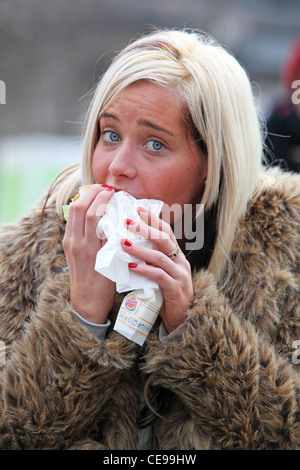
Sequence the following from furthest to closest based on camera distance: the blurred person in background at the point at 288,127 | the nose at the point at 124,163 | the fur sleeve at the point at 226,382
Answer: the blurred person in background at the point at 288,127
the nose at the point at 124,163
the fur sleeve at the point at 226,382

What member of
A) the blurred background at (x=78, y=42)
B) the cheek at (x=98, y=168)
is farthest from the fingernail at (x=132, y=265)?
the blurred background at (x=78, y=42)

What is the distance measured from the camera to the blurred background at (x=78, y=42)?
1168 cm

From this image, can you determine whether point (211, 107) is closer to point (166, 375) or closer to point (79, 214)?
point (79, 214)

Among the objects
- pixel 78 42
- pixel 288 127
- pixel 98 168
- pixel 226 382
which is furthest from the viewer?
pixel 78 42

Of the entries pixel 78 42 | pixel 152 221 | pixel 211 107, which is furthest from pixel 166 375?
pixel 78 42

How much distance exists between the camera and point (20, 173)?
5539 mm

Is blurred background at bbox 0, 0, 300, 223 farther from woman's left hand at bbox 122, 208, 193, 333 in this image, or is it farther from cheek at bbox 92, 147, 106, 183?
woman's left hand at bbox 122, 208, 193, 333

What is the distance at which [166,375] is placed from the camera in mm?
2199

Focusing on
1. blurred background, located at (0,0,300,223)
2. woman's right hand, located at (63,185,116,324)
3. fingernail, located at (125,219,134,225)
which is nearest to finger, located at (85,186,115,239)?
woman's right hand, located at (63,185,116,324)

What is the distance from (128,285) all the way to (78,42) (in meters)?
11.5

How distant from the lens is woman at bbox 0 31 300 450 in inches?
84.8

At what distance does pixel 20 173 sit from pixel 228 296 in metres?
3.49

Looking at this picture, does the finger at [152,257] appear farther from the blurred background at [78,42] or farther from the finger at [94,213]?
the blurred background at [78,42]
